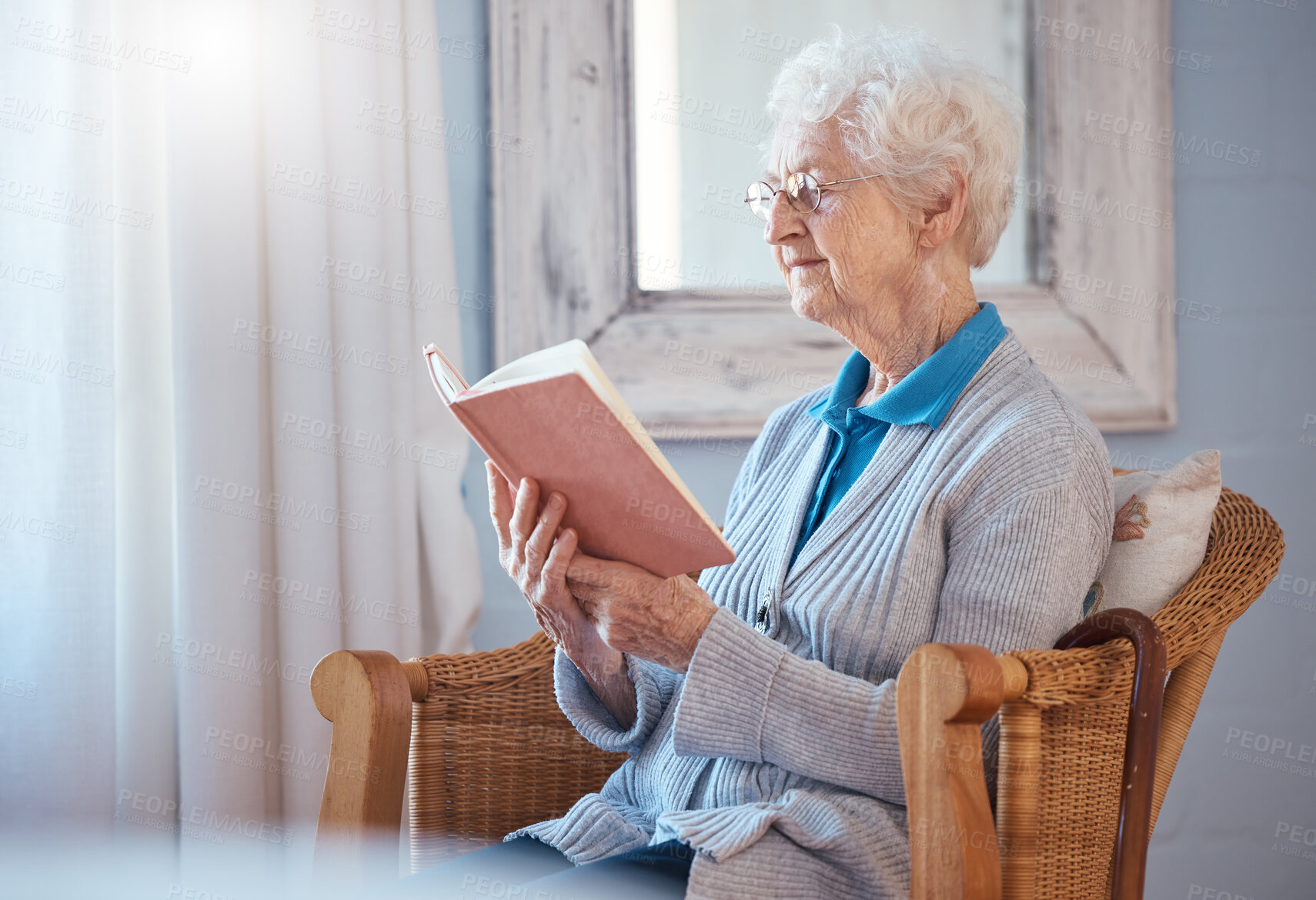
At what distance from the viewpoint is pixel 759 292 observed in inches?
77.0

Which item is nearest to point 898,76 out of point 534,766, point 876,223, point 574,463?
point 876,223

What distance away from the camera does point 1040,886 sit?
949 mm

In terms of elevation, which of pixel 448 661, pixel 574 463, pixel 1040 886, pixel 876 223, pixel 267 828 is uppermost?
pixel 876 223

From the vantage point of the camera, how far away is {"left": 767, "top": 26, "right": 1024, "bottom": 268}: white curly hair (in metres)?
1.20

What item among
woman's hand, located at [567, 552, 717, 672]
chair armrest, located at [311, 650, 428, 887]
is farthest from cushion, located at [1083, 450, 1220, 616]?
chair armrest, located at [311, 650, 428, 887]

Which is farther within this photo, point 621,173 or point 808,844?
point 621,173

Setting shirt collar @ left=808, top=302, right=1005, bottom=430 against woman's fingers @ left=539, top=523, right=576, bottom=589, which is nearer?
woman's fingers @ left=539, top=523, right=576, bottom=589

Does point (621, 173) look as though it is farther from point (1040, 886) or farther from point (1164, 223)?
point (1040, 886)

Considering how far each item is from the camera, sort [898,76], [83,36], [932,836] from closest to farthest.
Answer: [932,836]
[898,76]
[83,36]

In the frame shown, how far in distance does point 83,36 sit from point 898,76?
3.90ft

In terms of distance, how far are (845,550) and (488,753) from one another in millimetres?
502

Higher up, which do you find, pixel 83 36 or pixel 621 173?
pixel 83 36

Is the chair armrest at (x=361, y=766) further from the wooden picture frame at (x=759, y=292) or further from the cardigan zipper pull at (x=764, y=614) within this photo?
the wooden picture frame at (x=759, y=292)

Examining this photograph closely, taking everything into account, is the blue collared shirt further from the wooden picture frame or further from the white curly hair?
the wooden picture frame
